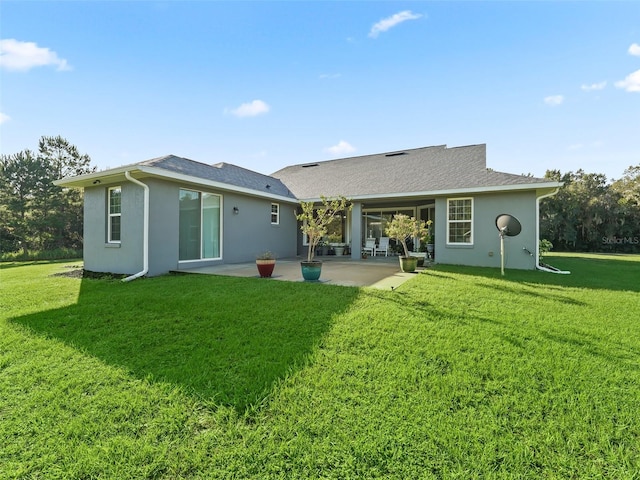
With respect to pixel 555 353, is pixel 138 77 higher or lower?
higher

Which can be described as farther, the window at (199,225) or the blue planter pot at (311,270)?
the window at (199,225)

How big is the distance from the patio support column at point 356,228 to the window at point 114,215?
27.5 feet

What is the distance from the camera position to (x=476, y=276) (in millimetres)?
8086

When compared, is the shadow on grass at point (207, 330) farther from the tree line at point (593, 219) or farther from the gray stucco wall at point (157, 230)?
the tree line at point (593, 219)

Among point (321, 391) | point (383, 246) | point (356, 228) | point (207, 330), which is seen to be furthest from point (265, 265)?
point (383, 246)

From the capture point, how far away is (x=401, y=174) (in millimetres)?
13711

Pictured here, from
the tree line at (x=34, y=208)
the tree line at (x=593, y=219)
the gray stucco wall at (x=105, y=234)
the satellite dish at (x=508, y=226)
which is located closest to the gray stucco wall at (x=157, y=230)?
the gray stucco wall at (x=105, y=234)

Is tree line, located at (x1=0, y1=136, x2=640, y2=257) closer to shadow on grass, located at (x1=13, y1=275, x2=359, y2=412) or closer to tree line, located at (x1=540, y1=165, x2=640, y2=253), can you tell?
tree line, located at (x1=540, y1=165, x2=640, y2=253)

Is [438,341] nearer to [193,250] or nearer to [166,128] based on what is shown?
[193,250]

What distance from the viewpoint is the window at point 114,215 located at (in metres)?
9.16

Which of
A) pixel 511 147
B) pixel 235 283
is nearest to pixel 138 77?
pixel 235 283

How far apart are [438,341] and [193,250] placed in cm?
830

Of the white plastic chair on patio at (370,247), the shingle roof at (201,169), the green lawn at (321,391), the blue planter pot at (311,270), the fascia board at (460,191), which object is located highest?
the shingle roof at (201,169)

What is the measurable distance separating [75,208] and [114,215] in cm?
1941
